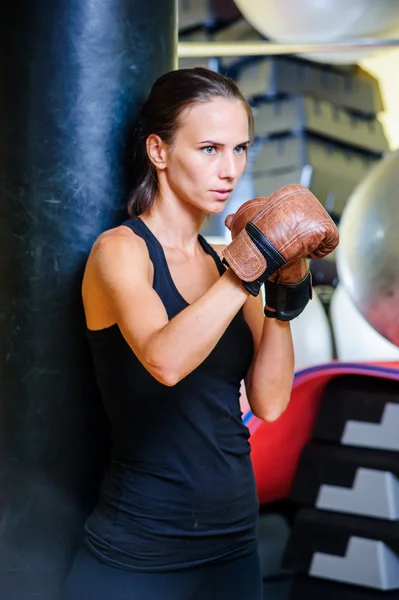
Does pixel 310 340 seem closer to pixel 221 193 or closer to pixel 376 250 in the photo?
pixel 376 250

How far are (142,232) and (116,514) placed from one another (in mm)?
350

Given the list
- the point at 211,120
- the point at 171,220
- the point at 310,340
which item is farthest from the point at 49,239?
the point at 310,340

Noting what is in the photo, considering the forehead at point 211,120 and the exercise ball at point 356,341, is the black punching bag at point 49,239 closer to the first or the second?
the forehead at point 211,120

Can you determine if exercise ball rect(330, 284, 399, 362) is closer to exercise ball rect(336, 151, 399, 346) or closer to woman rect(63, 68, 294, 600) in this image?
exercise ball rect(336, 151, 399, 346)

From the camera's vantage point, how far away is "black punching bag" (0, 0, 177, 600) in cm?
111

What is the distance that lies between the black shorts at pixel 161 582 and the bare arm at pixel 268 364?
21 cm

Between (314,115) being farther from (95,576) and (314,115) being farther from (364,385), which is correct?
(95,576)

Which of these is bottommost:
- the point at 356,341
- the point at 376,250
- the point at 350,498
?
the point at 350,498

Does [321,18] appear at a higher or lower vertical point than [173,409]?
higher

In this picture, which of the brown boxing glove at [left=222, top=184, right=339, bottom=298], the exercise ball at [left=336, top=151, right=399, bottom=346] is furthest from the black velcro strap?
the exercise ball at [left=336, top=151, right=399, bottom=346]

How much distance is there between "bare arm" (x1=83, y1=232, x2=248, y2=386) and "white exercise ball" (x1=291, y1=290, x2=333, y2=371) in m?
1.15

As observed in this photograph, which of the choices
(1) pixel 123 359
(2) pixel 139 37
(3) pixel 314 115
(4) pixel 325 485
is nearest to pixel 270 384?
(1) pixel 123 359

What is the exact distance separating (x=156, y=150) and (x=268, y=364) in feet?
1.04

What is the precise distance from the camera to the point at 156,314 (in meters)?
0.95
